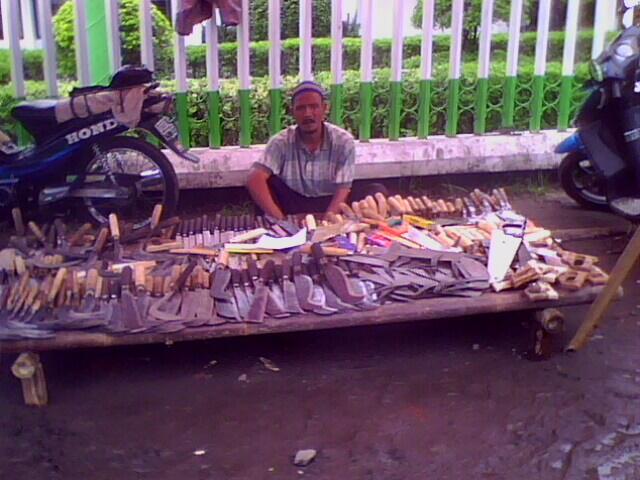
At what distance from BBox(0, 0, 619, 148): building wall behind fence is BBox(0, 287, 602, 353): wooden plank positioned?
103 inches

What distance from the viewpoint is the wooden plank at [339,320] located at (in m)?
3.31

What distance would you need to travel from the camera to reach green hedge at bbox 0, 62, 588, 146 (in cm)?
599

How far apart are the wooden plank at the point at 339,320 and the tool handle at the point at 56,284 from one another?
0.79 feet

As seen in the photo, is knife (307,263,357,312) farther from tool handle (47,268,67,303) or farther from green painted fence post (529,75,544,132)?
green painted fence post (529,75,544,132)

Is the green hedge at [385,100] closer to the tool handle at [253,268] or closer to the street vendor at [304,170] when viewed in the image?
the street vendor at [304,170]

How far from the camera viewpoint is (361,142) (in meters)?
6.12

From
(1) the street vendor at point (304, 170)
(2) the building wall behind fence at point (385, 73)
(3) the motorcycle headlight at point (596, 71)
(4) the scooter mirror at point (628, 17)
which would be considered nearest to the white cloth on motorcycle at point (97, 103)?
(2) the building wall behind fence at point (385, 73)

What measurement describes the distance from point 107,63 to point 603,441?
153 inches

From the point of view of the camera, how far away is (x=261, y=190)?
4965 millimetres

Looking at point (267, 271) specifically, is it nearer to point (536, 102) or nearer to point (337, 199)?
point (337, 199)

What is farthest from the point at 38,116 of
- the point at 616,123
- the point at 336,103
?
the point at 616,123

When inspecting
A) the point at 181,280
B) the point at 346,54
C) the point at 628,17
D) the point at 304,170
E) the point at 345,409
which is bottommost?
the point at 345,409

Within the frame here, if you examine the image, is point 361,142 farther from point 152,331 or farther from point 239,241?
point 152,331

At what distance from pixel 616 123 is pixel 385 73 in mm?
1722
